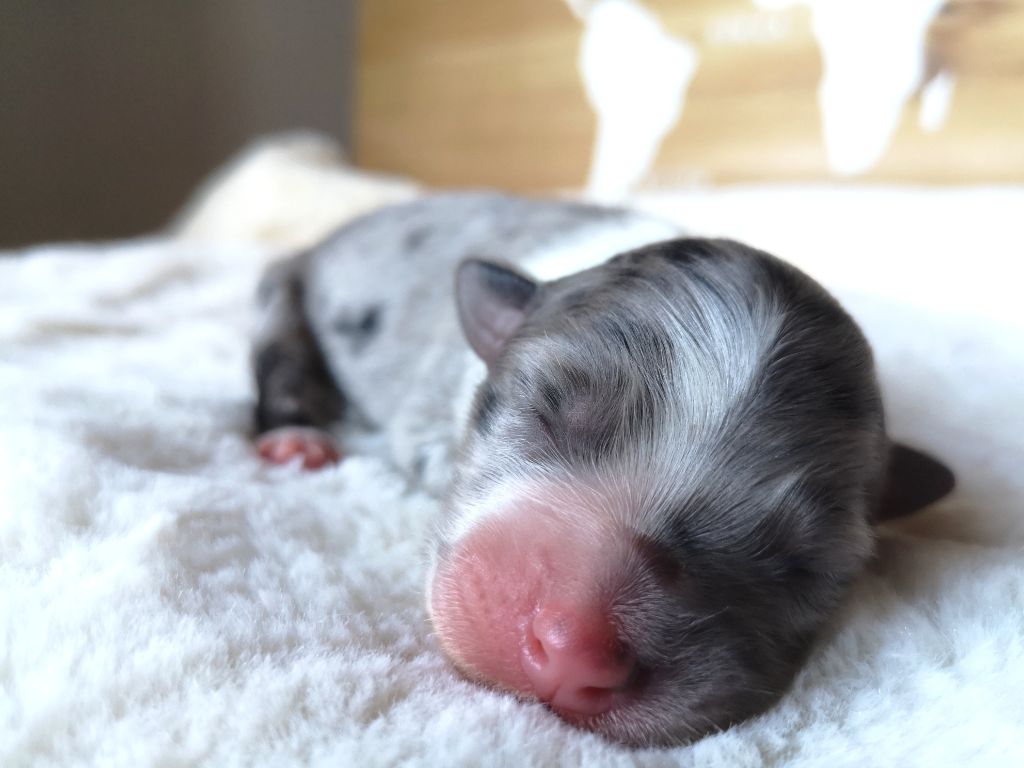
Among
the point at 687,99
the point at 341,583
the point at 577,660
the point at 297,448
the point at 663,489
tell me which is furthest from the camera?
the point at 687,99

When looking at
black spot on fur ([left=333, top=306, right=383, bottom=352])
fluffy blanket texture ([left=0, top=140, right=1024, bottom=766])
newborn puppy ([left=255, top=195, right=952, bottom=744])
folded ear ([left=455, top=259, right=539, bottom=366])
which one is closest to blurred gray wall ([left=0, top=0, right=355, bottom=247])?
fluffy blanket texture ([left=0, top=140, right=1024, bottom=766])

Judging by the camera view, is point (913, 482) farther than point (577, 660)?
Yes

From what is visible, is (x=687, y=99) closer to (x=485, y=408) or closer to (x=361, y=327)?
(x=361, y=327)

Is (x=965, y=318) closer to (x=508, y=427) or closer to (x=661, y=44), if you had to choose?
(x=508, y=427)

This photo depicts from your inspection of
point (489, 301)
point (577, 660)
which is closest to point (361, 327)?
point (489, 301)

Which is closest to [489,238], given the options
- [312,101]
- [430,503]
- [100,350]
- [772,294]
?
[430,503]

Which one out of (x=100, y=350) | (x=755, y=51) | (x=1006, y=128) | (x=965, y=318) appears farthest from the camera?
(x=755, y=51)
